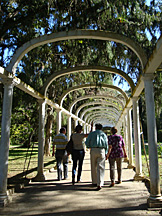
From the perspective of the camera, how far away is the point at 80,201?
3.95 meters

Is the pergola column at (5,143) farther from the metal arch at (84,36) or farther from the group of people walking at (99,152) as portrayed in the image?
the group of people walking at (99,152)

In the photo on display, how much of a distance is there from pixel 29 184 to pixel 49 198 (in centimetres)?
158

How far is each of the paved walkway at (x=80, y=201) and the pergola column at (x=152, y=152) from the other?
248 mm

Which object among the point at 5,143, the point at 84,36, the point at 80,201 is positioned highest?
the point at 84,36

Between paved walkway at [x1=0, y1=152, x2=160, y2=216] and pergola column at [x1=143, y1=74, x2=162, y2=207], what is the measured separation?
0.81ft

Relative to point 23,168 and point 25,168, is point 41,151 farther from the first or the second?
point 23,168

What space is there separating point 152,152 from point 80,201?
160 centimetres

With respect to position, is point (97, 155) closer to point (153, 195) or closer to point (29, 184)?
point (153, 195)

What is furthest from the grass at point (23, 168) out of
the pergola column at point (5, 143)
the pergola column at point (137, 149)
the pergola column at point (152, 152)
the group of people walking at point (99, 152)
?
the pergola column at point (152, 152)

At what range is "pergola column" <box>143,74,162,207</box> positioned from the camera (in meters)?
3.59

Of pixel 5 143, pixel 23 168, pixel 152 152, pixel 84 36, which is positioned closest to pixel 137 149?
pixel 152 152

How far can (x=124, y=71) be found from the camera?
21.2 ft

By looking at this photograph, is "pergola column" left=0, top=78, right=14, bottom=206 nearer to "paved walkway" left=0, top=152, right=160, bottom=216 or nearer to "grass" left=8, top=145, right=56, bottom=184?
"paved walkway" left=0, top=152, right=160, bottom=216

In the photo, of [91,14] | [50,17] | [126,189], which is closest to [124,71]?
[91,14]
